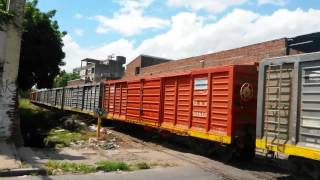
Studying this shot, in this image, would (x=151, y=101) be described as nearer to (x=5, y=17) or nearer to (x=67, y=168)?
(x=5, y=17)

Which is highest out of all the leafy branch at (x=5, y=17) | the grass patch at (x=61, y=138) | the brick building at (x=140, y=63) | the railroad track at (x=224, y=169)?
the brick building at (x=140, y=63)

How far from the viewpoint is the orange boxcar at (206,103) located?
12.3m

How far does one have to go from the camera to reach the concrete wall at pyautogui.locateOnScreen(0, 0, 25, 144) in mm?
15141

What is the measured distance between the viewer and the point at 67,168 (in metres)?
11.1

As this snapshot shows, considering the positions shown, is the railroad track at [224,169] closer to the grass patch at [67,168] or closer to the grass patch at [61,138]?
the grass patch at [67,168]

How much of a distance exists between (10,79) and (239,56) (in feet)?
48.4

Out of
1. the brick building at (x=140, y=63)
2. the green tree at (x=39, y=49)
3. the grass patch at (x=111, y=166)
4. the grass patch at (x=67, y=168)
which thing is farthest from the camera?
the brick building at (x=140, y=63)

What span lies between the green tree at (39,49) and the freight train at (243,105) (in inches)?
424

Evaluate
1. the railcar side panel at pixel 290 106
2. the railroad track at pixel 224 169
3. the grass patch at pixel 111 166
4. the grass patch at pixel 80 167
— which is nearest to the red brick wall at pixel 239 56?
the railroad track at pixel 224 169

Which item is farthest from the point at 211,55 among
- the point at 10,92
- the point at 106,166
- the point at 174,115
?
the point at 106,166

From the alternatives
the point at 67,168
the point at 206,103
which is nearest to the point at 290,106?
the point at 206,103

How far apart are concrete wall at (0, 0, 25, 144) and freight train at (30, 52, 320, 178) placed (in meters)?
5.08

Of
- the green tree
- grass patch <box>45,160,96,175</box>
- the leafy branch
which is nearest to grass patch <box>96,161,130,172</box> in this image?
grass patch <box>45,160,96,175</box>

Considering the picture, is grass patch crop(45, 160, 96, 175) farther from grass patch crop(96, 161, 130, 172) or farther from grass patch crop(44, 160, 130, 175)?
grass patch crop(96, 161, 130, 172)
